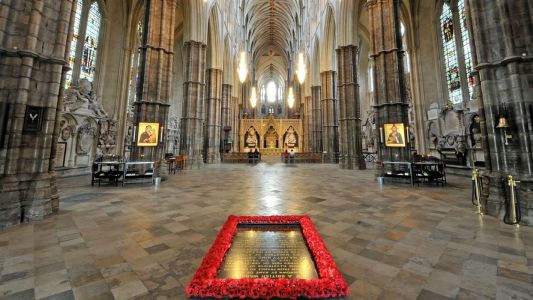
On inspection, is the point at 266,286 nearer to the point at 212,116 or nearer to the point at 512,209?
the point at 512,209

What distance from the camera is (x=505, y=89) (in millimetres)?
4629

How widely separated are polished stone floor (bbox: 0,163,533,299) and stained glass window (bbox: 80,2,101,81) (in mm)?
15010

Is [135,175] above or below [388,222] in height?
above

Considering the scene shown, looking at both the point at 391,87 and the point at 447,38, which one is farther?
the point at 447,38

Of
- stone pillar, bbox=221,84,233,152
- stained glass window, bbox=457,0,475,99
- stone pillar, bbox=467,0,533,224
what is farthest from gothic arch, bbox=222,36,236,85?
stone pillar, bbox=467,0,533,224

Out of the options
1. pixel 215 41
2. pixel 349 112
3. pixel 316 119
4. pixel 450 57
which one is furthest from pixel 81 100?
pixel 450 57

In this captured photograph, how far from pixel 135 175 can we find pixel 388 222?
341 inches

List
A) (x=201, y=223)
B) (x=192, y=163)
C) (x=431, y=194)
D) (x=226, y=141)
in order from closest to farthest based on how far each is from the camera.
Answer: (x=201, y=223) < (x=431, y=194) < (x=192, y=163) < (x=226, y=141)

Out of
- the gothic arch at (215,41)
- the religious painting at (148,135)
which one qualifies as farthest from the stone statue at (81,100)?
the gothic arch at (215,41)

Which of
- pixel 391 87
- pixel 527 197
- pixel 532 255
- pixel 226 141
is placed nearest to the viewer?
pixel 532 255

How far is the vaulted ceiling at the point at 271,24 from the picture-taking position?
35.3 m

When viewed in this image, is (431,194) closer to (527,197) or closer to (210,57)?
(527,197)

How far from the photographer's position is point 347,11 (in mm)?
14969

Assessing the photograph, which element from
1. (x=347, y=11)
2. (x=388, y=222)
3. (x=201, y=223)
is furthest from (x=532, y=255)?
(x=347, y=11)
